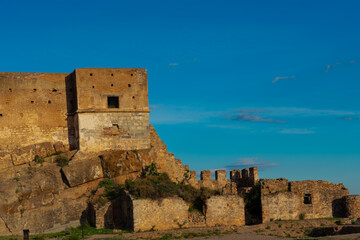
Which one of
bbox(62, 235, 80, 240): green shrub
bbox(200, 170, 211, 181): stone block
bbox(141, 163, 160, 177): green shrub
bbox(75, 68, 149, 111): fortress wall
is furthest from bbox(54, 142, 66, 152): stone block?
bbox(200, 170, 211, 181): stone block

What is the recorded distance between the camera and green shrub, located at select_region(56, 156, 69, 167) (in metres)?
27.7

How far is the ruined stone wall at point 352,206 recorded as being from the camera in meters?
28.0

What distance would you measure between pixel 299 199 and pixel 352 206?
298cm

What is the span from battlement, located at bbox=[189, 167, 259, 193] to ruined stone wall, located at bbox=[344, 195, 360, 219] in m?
5.08

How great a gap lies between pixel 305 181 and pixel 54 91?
1461 centimetres

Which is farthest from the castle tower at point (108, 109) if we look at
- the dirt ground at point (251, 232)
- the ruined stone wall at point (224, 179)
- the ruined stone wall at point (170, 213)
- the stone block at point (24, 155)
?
the dirt ground at point (251, 232)

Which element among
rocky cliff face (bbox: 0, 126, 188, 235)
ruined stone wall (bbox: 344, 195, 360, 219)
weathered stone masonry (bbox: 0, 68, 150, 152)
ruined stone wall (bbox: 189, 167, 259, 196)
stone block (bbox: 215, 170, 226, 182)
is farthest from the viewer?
stone block (bbox: 215, 170, 226, 182)

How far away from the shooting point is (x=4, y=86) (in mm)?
28922

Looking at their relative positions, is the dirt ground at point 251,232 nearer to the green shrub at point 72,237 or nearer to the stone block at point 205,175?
the green shrub at point 72,237

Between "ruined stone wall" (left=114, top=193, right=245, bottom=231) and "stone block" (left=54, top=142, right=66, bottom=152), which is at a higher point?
"stone block" (left=54, top=142, right=66, bottom=152)

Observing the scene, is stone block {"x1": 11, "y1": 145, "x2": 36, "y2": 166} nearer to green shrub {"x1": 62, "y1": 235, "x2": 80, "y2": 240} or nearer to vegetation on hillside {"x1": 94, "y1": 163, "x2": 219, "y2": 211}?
vegetation on hillside {"x1": 94, "y1": 163, "x2": 219, "y2": 211}

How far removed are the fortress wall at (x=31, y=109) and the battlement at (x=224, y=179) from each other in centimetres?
796

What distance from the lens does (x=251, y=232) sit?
2461cm

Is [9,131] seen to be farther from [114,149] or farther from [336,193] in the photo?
[336,193]
